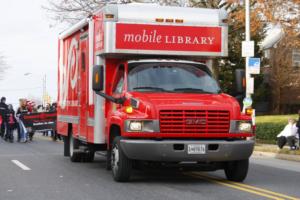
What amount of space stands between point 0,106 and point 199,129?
1795 centimetres

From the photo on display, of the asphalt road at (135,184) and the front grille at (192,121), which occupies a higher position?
the front grille at (192,121)

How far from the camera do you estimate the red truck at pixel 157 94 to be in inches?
397

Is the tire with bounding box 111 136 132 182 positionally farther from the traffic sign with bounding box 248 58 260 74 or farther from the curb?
the traffic sign with bounding box 248 58 260 74

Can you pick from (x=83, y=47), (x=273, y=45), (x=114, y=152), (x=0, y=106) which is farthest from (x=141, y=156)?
(x=273, y=45)

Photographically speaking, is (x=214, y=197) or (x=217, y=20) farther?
(x=217, y=20)

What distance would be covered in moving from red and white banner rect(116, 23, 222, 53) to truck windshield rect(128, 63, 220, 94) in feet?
1.30

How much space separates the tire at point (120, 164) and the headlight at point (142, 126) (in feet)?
1.45

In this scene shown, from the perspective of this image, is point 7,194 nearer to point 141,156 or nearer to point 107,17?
point 141,156

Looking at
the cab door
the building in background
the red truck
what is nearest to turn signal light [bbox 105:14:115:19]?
the red truck

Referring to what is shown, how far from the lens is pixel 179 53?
11.8 metres

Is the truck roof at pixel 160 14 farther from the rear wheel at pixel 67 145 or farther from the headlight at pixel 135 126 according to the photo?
the rear wheel at pixel 67 145

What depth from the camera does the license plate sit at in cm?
1002

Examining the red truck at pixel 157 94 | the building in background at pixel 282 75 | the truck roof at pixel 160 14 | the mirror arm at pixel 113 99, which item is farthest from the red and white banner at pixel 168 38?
the building in background at pixel 282 75

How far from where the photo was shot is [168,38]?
11.7 m
